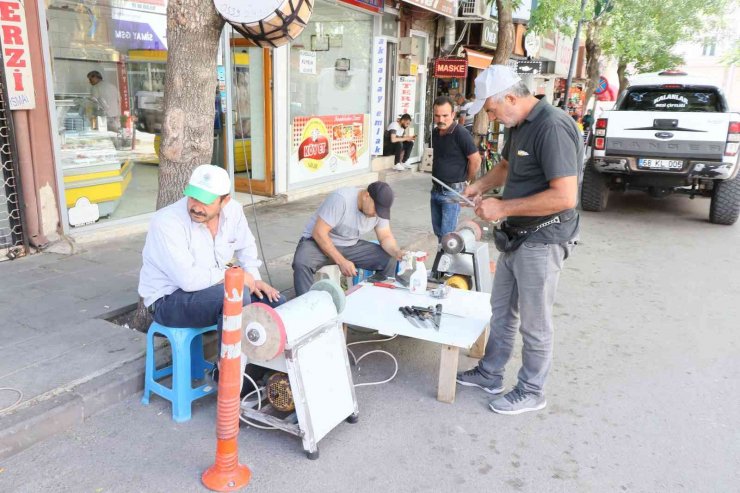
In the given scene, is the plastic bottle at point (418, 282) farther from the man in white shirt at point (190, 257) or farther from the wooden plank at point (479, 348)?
the man in white shirt at point (190, 257)

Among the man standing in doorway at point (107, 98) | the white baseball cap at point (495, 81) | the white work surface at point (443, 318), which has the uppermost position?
the white baseball cap at point (495, 81)

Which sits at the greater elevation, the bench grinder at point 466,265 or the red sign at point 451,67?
the red sign at point 451,67

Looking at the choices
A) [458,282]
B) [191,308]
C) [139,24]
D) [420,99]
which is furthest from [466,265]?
[420,99]

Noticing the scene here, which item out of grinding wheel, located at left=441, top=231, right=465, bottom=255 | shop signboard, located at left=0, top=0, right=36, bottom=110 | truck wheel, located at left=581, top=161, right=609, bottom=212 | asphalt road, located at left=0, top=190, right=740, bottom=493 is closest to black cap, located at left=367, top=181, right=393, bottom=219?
grinding wheel, located at left=441, top=231, right=465, bottom=255

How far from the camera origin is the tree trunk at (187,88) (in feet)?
11.6

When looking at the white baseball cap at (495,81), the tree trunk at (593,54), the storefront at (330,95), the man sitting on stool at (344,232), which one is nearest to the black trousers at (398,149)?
the storefront at (330,95)

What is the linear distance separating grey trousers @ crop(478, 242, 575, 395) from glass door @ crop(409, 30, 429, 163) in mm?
9521

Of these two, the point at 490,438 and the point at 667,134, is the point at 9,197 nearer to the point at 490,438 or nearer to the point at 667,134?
the point at 490,438

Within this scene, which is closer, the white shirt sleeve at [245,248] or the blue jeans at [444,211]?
the white shirt sleeve at [245,248]

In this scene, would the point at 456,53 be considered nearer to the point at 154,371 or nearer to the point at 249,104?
the point at 249,104

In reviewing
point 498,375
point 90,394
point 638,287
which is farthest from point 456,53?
point 90,394

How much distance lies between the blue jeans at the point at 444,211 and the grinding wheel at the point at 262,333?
3043 mm

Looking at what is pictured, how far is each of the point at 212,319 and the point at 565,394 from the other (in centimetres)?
212

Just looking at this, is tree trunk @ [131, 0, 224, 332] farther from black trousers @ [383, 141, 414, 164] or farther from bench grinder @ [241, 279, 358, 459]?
black trousers @ [383, 141, 414, 164]
